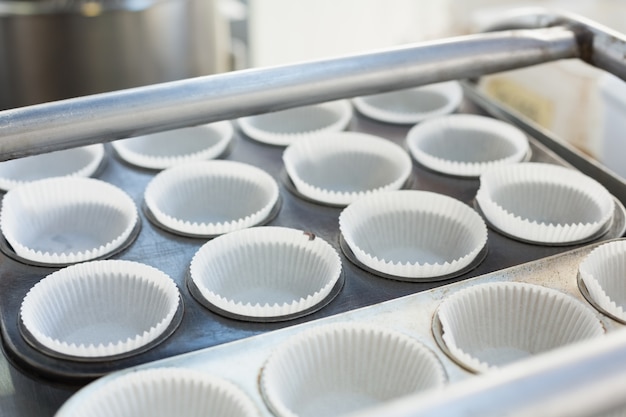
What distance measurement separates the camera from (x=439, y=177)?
1.40m

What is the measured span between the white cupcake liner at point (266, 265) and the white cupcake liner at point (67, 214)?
18 cm

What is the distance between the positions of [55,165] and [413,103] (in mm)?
818

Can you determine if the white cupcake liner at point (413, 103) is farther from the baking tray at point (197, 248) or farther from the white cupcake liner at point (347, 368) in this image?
the white cupcake liner at point (347, 368)

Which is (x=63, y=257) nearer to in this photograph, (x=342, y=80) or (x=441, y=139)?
(x=342, y=80)

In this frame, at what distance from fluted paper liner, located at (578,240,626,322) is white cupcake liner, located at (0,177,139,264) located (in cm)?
71

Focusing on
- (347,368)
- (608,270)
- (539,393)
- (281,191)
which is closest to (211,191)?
(281,191)

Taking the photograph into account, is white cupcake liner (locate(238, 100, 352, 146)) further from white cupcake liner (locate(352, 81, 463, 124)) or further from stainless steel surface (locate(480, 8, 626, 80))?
stainless steel surface (locate(480, 8, 626, 80))

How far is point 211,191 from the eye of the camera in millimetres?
1400

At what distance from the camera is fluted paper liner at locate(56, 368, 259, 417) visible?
862mm

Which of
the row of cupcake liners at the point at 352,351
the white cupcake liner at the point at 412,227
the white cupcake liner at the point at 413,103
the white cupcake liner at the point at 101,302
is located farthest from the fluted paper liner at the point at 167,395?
the white cupcake liner at the point at 413,103

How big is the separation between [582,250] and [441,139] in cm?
48

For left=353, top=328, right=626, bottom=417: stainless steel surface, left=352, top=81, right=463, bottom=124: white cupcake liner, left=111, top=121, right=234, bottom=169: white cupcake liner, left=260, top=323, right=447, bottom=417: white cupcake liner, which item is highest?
left=353, top=328, right=626, bottom=417: stainless steel surface

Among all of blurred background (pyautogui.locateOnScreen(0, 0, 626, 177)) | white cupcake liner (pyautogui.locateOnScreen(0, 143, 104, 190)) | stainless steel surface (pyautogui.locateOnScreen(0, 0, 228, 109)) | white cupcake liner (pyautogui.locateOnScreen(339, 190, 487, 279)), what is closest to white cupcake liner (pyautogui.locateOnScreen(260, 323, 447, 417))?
white cupcake liner (pyautogui.locateOnScreen(339, 190, 487, 279))

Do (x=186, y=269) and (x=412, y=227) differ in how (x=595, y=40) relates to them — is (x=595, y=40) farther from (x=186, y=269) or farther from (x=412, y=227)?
(x=186, y=269)
